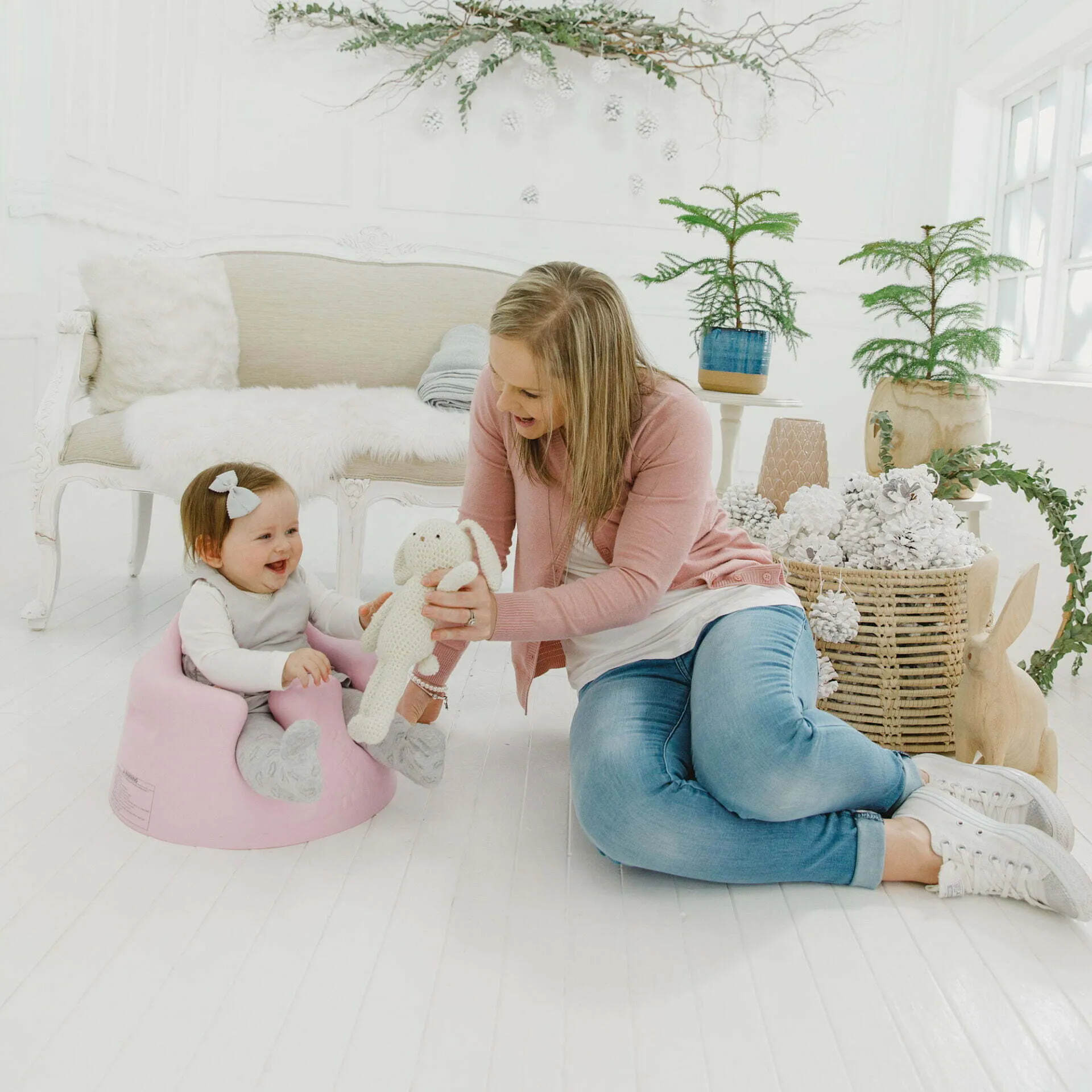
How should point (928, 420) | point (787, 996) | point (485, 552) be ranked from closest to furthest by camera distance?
point (787, 996)
point (485, 552)
point (928, 420)

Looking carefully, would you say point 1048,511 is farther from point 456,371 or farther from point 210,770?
point 210,770

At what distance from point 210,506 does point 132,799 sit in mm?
439

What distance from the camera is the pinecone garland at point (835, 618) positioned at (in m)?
1.86

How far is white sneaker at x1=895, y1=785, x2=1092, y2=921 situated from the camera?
4.50 ft

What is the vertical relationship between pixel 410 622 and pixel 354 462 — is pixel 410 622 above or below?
below

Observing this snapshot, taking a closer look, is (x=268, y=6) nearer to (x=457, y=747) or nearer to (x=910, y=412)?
(x=910, y=412)

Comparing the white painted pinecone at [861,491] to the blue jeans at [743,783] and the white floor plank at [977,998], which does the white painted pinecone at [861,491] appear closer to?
the blue jeans at [743,783]

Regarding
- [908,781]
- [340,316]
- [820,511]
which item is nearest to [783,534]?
[820,511]

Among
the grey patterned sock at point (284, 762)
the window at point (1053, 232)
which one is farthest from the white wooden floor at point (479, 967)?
the window at point (1053, 232)

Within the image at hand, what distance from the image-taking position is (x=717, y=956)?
4.22 ft

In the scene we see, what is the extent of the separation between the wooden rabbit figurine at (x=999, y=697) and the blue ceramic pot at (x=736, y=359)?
1125 millimetres

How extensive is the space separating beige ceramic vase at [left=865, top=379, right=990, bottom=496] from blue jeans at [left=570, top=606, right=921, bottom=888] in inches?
49.5

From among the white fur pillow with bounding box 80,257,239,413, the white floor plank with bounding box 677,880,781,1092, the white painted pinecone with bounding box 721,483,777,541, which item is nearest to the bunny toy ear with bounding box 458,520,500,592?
the white floor plank with bounding box 677,880,781,1092

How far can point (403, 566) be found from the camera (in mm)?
1501
